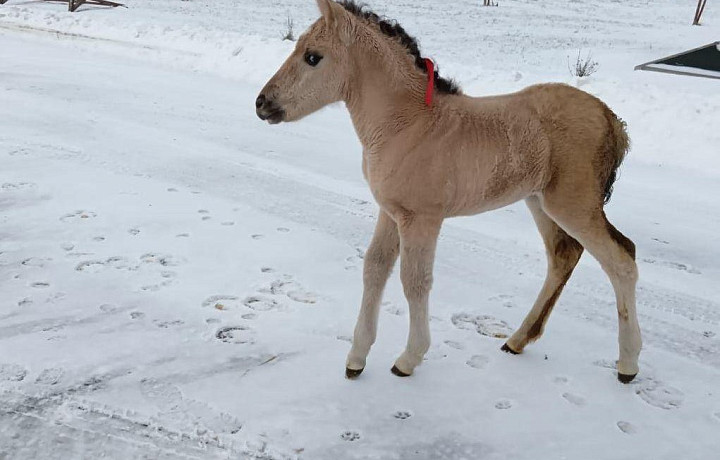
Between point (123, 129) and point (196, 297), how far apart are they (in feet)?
13.0

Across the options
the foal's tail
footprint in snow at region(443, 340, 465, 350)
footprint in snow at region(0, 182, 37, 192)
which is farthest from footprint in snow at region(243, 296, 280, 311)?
footprint in snow at region(0, 182, 37, 192)

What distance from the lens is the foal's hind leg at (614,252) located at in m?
3.19

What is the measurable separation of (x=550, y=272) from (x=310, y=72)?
1641mm

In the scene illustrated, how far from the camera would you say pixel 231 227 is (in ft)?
16.8

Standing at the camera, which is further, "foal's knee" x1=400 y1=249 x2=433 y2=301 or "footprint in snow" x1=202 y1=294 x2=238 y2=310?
"footprint in snow" x1=202 y1=294 x2=238 y2=310

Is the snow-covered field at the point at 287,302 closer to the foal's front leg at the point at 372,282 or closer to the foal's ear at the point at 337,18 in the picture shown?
the foal's front leg at the point at 372,282

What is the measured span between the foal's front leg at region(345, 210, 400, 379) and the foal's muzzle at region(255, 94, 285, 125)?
69 centimetres

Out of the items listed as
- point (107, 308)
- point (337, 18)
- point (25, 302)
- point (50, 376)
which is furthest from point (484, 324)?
point (25, 302)

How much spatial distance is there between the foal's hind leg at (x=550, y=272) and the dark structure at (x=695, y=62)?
17.1ft

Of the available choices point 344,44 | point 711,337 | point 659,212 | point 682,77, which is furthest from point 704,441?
point 682,77

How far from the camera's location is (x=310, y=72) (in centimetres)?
301

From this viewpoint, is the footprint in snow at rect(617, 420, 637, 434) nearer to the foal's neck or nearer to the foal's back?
the foal's back

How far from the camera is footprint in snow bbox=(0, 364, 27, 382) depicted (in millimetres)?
3100

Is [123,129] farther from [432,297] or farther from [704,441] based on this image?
[704,441]
